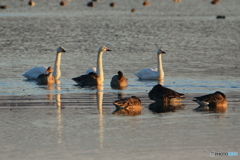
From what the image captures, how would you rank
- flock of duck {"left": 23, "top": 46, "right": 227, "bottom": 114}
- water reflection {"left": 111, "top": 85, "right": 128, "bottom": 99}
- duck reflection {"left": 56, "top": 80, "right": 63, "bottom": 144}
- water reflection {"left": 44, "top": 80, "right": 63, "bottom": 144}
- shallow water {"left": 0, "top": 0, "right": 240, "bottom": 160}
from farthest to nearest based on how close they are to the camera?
water reflection {"left": 111, "top": 85, "right": 128, "bottom": 99} < flock of duck {"left": 23, "top": 46, "right": 227, "bottom": 114} < water reflection {"left": 44, "top": 80, "right": 63, "bottom": 144} < duck reflection {"left": 56, "top": 80, "right": 63, "bottom": 144} < shallow water {"left": 0, "top": 0, "right": 240, "bottom": 160}

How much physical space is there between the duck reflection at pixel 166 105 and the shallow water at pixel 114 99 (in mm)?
149

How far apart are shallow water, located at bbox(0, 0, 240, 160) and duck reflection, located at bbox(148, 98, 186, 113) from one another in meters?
0.15

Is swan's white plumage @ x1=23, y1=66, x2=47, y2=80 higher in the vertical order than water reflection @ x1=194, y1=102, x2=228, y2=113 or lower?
higher

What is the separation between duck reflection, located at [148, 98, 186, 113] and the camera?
Result: 15.1 m

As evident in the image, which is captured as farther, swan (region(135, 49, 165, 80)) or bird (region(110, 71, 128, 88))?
swan (region(135, 49, 165, 80))

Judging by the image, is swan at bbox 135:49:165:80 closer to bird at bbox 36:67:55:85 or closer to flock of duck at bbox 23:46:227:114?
flock of duck at bbox 23:46:227:114

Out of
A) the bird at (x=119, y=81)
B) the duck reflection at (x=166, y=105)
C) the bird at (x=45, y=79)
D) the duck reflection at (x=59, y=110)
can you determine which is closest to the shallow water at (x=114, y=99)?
the duck reflection at (x=59, y=110)

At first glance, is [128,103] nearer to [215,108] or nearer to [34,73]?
[215,108]

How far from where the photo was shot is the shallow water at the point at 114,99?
11.1 meters

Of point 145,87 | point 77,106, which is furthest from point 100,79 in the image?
point 77,106

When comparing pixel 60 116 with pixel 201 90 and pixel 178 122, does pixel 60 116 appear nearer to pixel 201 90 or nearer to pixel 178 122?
pixel 178 122

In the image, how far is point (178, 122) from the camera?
13.3 m

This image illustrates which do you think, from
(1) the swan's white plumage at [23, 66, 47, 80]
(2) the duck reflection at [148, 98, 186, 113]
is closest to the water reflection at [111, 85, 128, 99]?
(2) the duck reflection at [148, 98, 186, 113]

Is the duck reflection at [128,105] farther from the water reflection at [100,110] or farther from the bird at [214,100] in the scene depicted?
the bird at [214,100]
